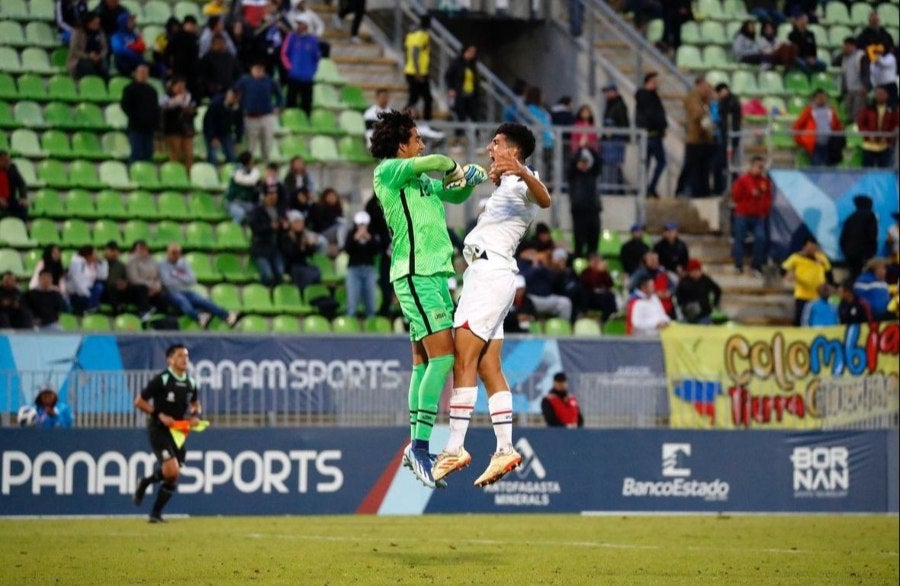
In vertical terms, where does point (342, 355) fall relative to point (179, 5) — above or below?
below

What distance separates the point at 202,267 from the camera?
2816cm

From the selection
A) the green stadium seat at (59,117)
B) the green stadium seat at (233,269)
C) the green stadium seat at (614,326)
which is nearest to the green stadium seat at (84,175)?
the green stadium seat at (59,117)

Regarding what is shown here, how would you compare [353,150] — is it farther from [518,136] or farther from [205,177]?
[518,136]

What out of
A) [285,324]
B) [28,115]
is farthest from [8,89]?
[285,324]

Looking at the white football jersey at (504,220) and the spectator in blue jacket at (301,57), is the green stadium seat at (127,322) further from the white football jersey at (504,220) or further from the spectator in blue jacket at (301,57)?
the white football jersey at (504,220)

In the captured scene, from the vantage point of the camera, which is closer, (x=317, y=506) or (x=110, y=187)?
(x=317, y=506)

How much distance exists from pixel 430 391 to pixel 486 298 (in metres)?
0.90

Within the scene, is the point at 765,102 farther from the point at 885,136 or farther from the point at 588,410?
the point at 588,410

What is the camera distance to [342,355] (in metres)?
25.1

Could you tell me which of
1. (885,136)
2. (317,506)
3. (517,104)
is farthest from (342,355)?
(885,136)

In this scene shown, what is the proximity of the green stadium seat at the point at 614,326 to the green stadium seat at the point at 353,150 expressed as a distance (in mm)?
5063

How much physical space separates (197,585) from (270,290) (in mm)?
14279

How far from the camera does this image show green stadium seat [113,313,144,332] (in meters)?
25.9

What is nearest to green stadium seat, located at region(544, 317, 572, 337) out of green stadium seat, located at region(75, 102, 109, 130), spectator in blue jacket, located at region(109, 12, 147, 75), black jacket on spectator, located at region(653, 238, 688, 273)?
black jacket on spectator, located at region(653, 238, 688, 273)
